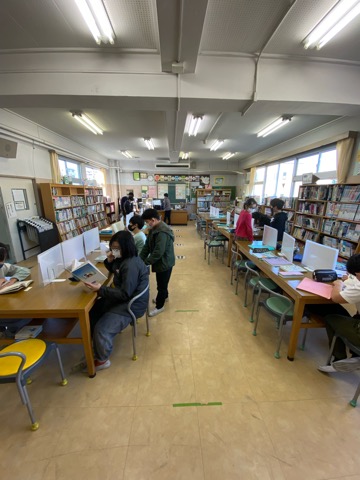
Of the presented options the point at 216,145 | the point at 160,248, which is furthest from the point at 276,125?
the point at 160,248

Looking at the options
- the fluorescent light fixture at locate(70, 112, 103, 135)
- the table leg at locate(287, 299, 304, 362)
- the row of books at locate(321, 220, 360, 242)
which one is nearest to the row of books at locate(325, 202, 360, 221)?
the row of books at locate(321, 220, 360, 242)

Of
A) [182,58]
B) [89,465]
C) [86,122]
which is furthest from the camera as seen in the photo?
[86,122]

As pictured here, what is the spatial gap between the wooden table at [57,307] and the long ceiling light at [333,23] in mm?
3519

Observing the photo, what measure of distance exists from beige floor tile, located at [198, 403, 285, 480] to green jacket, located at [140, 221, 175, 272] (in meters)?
1.49

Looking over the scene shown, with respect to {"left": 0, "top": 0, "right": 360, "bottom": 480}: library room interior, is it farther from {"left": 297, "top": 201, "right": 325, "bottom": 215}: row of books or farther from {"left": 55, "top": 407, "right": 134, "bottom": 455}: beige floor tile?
{"left": 297, "top": 201, "right": 325, "bottom": 215}: row of books

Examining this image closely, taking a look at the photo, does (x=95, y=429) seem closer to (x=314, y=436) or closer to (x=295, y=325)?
(x=314, y=436)

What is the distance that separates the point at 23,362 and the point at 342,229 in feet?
16.6

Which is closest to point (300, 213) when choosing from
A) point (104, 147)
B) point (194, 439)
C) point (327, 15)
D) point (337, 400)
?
point (327, 15)

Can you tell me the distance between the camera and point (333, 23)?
1.88 m

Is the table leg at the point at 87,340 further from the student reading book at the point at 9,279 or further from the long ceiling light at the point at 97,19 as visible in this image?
the long ceiling light at the point at 97,19

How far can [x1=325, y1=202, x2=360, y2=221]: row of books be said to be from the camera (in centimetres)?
346

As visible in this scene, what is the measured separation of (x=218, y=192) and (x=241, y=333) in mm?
9200

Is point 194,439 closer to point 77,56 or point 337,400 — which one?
point 337,400

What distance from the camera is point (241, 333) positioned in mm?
2361
